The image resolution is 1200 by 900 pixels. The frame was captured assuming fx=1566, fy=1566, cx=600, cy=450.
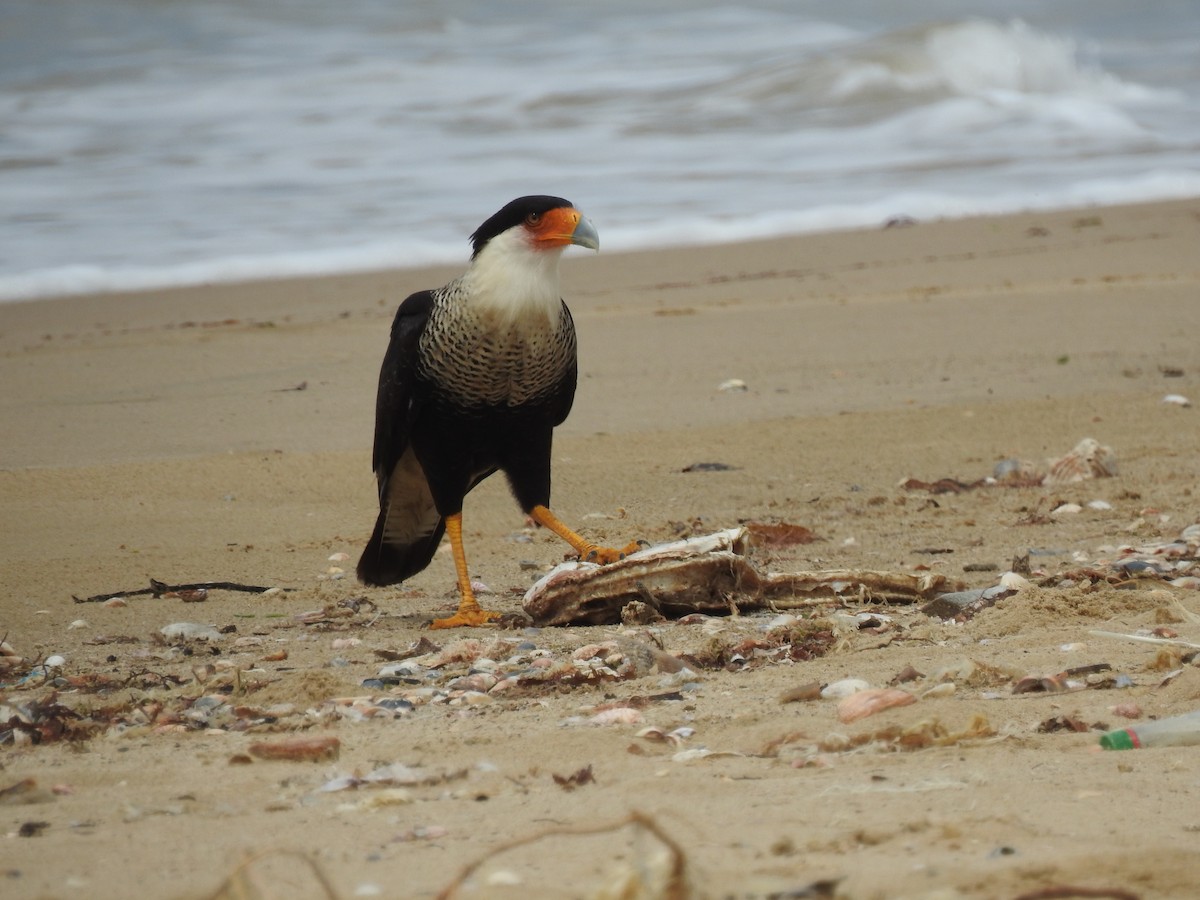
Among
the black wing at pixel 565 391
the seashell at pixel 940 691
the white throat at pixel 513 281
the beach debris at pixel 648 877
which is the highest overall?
the white throat at pixel 513 281

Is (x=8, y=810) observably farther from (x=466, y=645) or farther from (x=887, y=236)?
(x=887, y=236)

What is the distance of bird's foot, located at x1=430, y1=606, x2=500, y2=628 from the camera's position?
16.0 ft

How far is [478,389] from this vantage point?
5.27 m

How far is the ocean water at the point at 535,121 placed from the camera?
1491 cm

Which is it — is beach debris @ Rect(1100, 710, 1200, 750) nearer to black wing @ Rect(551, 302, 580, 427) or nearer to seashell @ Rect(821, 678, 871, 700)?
seashell @ Rect(821, 678, 871, 700)

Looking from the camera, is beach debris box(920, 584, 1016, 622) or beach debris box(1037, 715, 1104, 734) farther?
beach debris box(920, 584, 1016, 622)

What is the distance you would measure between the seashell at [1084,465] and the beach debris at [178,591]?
334 cm

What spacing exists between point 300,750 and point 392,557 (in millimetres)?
2287

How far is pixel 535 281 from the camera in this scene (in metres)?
5.26

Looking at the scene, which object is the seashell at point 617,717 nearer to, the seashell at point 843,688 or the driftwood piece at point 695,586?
the seashell at point 843,688

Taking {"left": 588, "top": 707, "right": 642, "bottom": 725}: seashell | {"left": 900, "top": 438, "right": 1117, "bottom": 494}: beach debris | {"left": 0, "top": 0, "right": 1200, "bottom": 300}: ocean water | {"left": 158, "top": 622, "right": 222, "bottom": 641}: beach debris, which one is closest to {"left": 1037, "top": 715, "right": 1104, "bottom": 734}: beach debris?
{"left": 588, "top": 707, "right": 642, "bottom": 725}: seashell

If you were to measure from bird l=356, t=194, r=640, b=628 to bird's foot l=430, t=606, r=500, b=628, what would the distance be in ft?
0.14

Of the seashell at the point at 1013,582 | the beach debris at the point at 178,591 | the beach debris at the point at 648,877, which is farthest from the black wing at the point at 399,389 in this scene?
the beach debris at the point at 648,877

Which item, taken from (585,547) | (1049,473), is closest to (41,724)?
(585,547)
